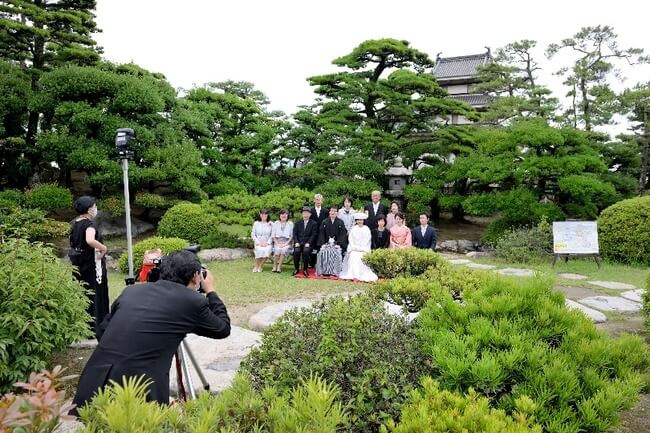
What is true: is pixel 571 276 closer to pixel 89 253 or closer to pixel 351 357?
pixel 351 357

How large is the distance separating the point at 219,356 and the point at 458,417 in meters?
2.88

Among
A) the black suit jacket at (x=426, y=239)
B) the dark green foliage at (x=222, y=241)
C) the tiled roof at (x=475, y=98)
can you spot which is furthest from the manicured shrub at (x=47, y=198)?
the tiled roof at (x=475, y=98)

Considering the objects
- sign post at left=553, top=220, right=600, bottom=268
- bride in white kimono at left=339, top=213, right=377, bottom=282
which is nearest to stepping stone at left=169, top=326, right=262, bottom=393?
bride in white kimono at left=339, top=213, right=377, bottom=282

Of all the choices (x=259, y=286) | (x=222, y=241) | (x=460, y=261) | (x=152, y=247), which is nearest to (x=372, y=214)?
(x=460, y=261)

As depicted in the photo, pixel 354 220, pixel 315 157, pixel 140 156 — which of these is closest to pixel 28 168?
pixel 140 156

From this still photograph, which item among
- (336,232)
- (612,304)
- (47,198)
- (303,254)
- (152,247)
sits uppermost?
(47,198)

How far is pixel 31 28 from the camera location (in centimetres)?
1162

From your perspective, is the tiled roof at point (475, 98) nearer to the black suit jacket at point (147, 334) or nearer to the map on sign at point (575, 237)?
the map on sign at point (575, 237)

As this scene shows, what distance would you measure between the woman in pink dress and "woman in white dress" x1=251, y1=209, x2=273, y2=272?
8.20 feet

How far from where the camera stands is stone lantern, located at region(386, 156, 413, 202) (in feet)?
47.4

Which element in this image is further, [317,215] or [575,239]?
[575,239]

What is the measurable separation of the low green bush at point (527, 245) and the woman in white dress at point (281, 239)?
16.7ft

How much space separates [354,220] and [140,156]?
637 centimetres

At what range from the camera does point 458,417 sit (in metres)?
1.62
